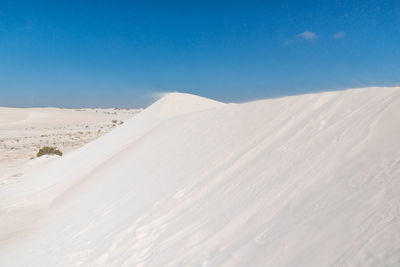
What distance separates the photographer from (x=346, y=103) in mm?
4816

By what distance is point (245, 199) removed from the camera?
3596 mm

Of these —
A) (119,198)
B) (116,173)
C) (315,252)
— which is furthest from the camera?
(116,173)

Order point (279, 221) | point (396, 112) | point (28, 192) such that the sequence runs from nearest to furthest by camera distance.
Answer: point (279, 221) → point (396, 112) → point (28, 192)

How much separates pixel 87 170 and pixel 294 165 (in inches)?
289

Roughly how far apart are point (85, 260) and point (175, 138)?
4274 millimetres

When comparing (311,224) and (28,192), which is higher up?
(28,192)

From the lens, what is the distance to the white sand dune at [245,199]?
2.35 meters

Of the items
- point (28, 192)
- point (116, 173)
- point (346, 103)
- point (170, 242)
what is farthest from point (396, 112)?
point (28, 192)

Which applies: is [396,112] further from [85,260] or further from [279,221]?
[85,260]

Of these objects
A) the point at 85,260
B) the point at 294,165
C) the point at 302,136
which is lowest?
the point at 85,260

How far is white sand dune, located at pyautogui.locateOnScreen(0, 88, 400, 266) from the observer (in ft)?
7.71

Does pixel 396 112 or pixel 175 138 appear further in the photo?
pixel 175 138

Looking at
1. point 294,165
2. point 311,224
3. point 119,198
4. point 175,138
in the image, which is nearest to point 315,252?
point 311,224

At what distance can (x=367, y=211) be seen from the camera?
7.47 feet
